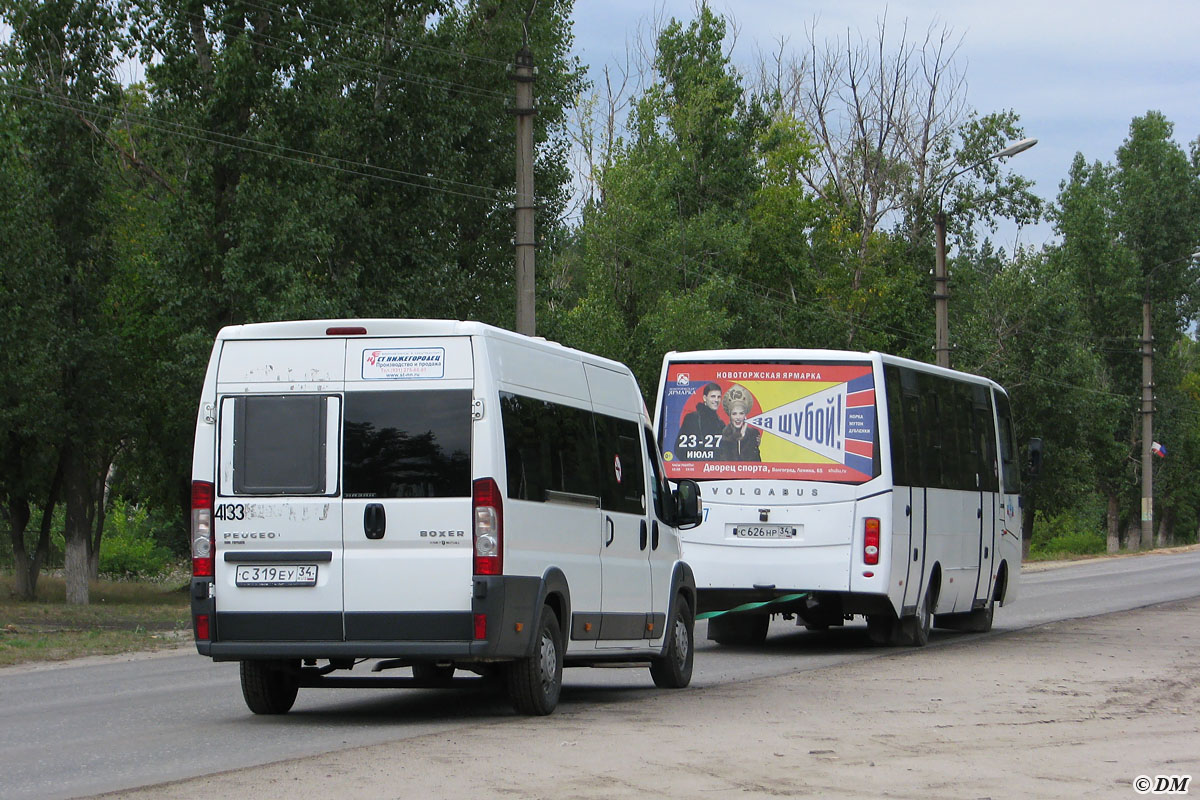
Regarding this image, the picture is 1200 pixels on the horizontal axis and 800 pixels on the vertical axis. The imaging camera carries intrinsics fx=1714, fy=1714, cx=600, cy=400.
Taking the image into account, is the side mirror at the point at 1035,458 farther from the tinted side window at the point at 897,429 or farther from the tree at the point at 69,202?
the tree at the point at 69,202

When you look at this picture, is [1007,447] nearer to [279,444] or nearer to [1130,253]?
[279,444]

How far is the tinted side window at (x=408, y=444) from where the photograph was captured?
34.9ft

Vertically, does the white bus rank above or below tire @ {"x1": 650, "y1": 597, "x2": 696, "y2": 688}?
above

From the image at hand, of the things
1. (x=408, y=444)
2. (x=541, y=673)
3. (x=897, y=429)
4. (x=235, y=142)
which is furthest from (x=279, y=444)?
(x=235, y=142)

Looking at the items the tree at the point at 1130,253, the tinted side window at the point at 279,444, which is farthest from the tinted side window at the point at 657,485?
the tree at the point at 1130,253

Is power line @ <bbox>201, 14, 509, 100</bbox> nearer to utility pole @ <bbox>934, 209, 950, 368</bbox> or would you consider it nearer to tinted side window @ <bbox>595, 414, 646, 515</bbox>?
utility pole @ <bbox>934, 209, 950, 368</bbox>

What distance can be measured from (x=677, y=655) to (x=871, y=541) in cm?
402

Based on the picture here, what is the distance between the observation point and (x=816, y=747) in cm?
995

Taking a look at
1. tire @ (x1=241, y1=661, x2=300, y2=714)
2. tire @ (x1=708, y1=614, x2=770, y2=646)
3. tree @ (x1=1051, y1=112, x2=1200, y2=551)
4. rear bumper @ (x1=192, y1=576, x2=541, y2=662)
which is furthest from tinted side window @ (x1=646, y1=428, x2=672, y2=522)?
tree @ (x1=1051, y1=112, x2=1200, y2=551)

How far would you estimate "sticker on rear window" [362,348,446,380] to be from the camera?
10836 millimetres

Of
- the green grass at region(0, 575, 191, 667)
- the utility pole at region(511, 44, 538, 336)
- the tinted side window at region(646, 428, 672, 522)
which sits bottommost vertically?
the green grass at region(0, 575, 191, 667)

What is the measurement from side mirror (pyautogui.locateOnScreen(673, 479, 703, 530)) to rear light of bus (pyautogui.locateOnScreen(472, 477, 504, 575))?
3.38 meters

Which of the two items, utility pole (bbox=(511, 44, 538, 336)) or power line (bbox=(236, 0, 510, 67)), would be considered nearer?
utility pole (bbox=(511, 44, 538, 336))

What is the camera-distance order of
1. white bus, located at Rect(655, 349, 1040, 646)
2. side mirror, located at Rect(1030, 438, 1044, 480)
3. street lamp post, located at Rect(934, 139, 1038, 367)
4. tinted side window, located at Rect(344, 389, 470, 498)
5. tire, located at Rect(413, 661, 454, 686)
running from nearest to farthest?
tinted side window, located at Rect(344, 389, 470, 498) → tire, located at Rect(413, 661, 454, 686) → white bus, located at Rect(655, 349, 1040, 646) → side mirror, located at Rect(1030, 438, 1044, 480) → street lamp post, located at Rect(934, 139, 1038, 367)
